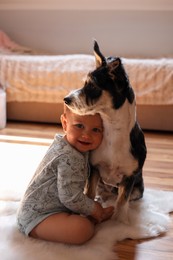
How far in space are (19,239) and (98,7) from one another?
278 cm

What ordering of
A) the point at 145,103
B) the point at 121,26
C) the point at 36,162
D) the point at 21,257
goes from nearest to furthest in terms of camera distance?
the point at 21,257
the point at 36,162
the point at 145,103
the point at 121,26

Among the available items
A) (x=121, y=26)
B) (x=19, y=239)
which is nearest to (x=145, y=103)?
(x=121, y=26)

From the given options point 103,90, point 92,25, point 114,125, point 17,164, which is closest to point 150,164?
point 17,164

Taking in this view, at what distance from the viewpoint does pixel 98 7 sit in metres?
3.49

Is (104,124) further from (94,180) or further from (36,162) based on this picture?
(36,162)

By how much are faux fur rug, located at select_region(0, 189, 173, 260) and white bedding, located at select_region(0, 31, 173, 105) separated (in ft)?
3.72

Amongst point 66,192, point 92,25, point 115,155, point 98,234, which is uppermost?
point 92,25

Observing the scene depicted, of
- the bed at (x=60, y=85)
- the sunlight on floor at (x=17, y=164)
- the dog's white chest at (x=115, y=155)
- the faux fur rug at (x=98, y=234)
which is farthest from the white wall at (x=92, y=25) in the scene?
the dog's white chest at (x=115, y=155)

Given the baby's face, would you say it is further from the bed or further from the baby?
the bed

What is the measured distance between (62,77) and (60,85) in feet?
0.21

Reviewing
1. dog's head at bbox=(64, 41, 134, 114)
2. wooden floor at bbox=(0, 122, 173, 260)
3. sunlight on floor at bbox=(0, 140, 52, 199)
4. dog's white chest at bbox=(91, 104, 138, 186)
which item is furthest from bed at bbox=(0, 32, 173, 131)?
dog's head at bbox=(64, 41, 134, 114)

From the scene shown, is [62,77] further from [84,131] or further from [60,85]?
[84,131]

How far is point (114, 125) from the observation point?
126cm

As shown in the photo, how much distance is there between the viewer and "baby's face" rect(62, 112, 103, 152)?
4.14 ft
